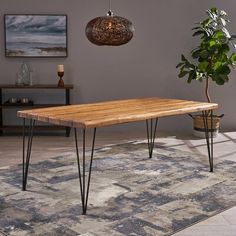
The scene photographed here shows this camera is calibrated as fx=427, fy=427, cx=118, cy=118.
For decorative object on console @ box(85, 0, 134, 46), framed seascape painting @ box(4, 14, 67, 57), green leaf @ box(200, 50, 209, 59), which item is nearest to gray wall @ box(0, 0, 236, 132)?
framed seascape painting @ box(4, 14, 67, 57)

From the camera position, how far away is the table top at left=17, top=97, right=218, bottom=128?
2836 millimetres

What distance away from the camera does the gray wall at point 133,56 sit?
19.0ft

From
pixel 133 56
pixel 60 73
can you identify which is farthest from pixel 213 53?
pixel 60 73

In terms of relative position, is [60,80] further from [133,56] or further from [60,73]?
[133,56]

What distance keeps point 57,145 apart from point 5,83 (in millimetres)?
1411

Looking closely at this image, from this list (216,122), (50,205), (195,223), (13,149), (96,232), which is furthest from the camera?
(216,122)

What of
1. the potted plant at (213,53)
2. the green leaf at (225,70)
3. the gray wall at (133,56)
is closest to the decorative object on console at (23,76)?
the gray wall at (133,56)

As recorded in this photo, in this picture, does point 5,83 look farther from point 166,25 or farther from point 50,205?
point 50,205

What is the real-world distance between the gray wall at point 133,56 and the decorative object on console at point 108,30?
262 cm

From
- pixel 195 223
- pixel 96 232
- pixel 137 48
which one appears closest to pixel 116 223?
pixel 96 232

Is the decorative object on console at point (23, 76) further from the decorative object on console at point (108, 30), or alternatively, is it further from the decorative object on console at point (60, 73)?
the decorative object on console at point (108, 30)

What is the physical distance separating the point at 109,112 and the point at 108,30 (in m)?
0.61

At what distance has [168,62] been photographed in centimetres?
592

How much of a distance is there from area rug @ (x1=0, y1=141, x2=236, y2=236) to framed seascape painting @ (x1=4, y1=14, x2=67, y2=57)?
1930mm
